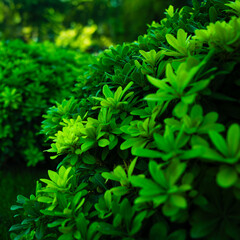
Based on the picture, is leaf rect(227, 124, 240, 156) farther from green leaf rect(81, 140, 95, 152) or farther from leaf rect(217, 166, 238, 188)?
green leaf rect(81, 140, 95, 152)

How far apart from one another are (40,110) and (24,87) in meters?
0.48

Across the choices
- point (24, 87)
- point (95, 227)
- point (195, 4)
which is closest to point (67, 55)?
point (24, 87)

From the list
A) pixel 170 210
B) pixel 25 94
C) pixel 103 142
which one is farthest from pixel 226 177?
pixel 25 94

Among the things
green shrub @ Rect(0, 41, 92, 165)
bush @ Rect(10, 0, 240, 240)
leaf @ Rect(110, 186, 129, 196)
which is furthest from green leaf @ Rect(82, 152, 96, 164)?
green shrub @ Rect(0, 41, 92, 165)

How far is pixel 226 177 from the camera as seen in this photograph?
896mm

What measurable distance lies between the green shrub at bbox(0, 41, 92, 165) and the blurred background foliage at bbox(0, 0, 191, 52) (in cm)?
1064

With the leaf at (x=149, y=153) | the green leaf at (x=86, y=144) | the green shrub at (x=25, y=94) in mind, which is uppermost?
the leaf at (x=149, y=153)

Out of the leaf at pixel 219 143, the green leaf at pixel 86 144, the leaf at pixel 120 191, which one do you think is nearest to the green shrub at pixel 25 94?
the green leaf at pixel 86 144

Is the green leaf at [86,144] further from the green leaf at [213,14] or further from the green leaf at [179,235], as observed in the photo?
the green leaf at [213,14]

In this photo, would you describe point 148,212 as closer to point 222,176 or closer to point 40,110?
point 222,176

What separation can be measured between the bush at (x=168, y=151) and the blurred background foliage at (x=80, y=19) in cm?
1355

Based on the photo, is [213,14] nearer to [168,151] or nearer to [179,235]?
[168,151]

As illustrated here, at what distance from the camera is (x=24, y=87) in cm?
394

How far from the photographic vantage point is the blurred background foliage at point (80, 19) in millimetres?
15172
